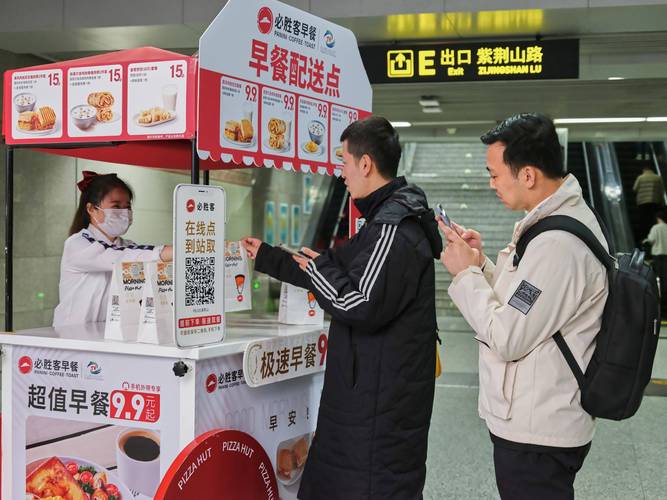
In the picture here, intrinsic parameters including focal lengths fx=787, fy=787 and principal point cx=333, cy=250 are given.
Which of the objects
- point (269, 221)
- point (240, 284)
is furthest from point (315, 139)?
point (269, 221)

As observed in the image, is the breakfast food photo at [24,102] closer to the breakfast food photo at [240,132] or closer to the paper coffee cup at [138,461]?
Answer: the breakfast food photo at [240,132]

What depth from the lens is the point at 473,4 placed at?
5.47 m

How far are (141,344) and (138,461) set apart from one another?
1.26 ft

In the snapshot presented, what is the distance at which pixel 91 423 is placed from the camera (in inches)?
104

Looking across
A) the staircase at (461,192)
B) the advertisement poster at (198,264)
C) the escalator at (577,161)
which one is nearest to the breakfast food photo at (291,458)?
the advertisement poster at (198,264)

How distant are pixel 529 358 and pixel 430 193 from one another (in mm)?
12048

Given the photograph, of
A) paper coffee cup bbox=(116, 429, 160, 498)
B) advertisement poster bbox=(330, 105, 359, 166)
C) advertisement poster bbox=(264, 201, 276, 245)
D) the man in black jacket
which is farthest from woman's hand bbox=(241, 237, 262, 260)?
advertisement poster bbox=(264, 201, 276, 245)

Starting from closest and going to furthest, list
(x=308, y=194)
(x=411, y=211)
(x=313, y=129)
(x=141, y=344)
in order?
(x=411, y=211) < (x=141, y=344) < (x=313, y=129) < (x=308, y=194)

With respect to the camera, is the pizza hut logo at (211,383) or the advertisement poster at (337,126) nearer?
the pizza hut logo at (211,383)

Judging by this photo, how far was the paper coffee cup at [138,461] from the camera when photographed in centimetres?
254

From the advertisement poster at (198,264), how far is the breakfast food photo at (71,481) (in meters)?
0.58

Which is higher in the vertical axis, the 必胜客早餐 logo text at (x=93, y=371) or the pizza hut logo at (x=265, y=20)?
the pizza hut logo at (x=265, y=20)

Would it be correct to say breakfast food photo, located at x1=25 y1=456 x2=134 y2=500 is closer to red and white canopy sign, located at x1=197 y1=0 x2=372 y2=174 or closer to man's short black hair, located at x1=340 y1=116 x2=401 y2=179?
red and white canopy sign, located at x1=197 y1=0 x2=372 y2=174

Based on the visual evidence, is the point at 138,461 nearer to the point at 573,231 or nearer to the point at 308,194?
the point at 573,231
